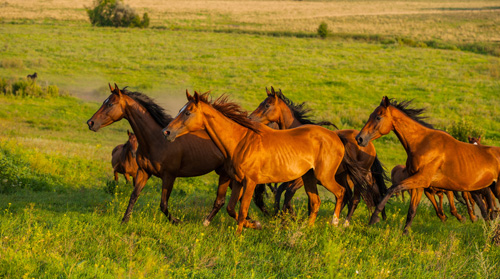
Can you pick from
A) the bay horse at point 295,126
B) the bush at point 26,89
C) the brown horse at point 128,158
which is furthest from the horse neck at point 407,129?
the bush at point 26,89

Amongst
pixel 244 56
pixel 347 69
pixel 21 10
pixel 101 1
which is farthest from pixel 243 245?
pixel 21 10

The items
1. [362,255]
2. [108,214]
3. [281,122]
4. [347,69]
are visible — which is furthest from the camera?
[347,69]

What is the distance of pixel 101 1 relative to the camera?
6525 centimetres

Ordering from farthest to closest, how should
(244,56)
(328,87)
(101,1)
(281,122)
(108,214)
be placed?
(101,1) < (244,56) < (328,87) < (281,122) < (108,214)

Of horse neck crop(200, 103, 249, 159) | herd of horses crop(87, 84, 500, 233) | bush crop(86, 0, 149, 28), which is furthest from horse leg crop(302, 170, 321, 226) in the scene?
bush crop(86, 0, 149, 28)

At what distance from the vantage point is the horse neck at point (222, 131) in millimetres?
7812

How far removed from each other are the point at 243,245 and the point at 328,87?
28272 millimetres

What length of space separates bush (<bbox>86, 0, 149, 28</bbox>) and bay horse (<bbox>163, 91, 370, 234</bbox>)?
189 feet

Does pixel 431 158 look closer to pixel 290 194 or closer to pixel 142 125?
pixel 290 194

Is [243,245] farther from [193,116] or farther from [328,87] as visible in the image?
[328,87]

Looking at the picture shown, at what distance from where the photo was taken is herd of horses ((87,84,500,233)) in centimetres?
786

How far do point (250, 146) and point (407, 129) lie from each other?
8.42ft

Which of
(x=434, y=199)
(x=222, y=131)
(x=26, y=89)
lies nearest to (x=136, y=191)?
(x=222, y=131)

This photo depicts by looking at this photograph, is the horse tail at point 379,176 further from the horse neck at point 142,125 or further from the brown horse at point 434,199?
the horse neck at point 142,125
